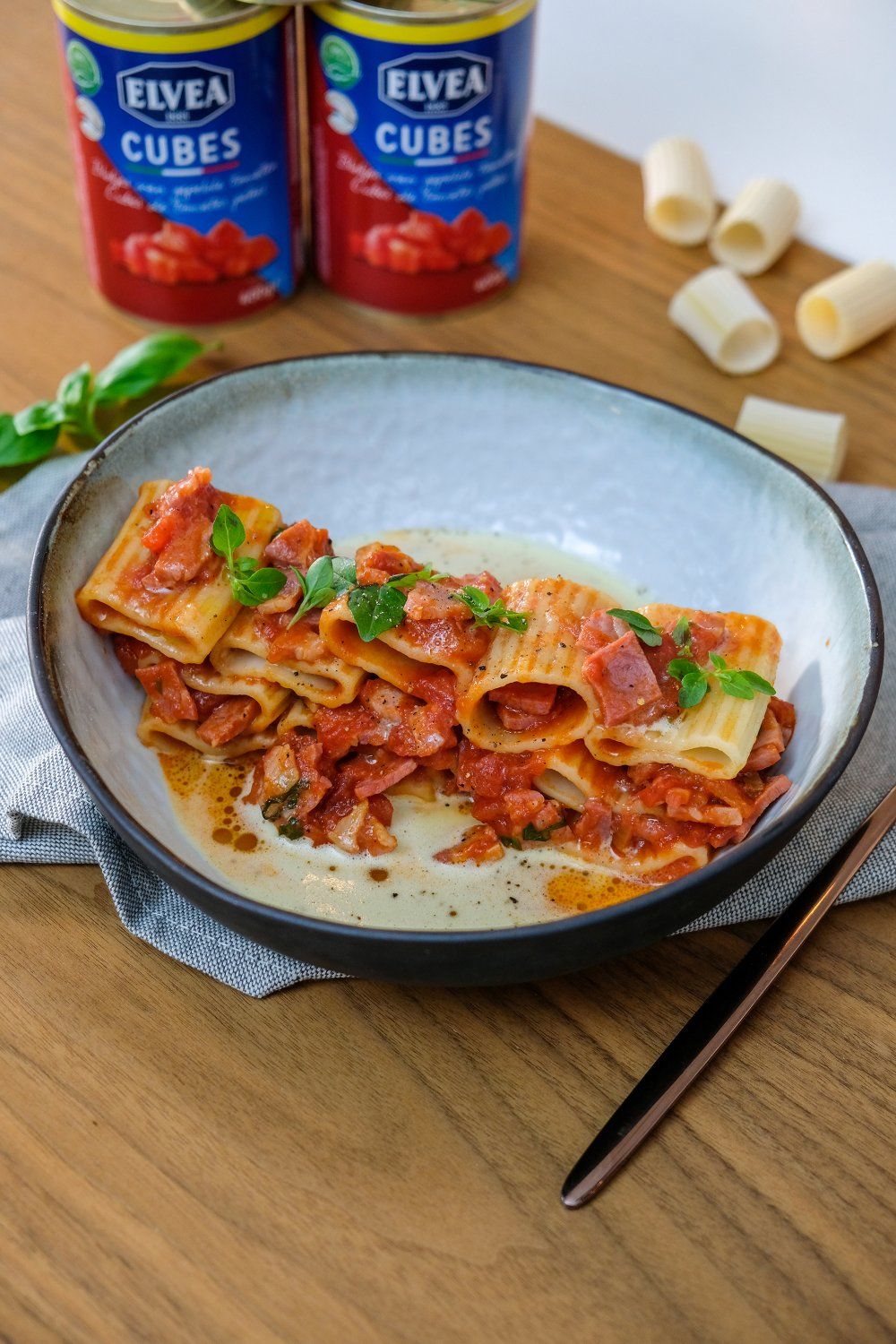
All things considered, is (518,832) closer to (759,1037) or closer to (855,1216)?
(759,1037)

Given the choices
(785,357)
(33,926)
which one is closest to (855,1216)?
(33,926)

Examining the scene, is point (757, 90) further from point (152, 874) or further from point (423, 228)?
point (152, 874)

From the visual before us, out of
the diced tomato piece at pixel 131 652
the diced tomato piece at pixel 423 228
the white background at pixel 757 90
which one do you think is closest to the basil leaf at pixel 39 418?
the diced tomato piece at pixel 131 652

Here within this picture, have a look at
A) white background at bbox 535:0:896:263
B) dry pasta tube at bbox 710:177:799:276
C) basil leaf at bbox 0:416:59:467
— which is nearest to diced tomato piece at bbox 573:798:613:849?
basil leaf at bbox 0:416:59:467

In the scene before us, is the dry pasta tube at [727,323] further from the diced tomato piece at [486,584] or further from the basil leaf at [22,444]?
the basil leaf at [22,444]

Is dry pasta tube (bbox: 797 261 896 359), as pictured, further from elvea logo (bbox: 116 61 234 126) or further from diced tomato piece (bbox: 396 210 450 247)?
elvea logo (bbox: 116 61 234 126)

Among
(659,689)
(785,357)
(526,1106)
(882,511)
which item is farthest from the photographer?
(785,357)
